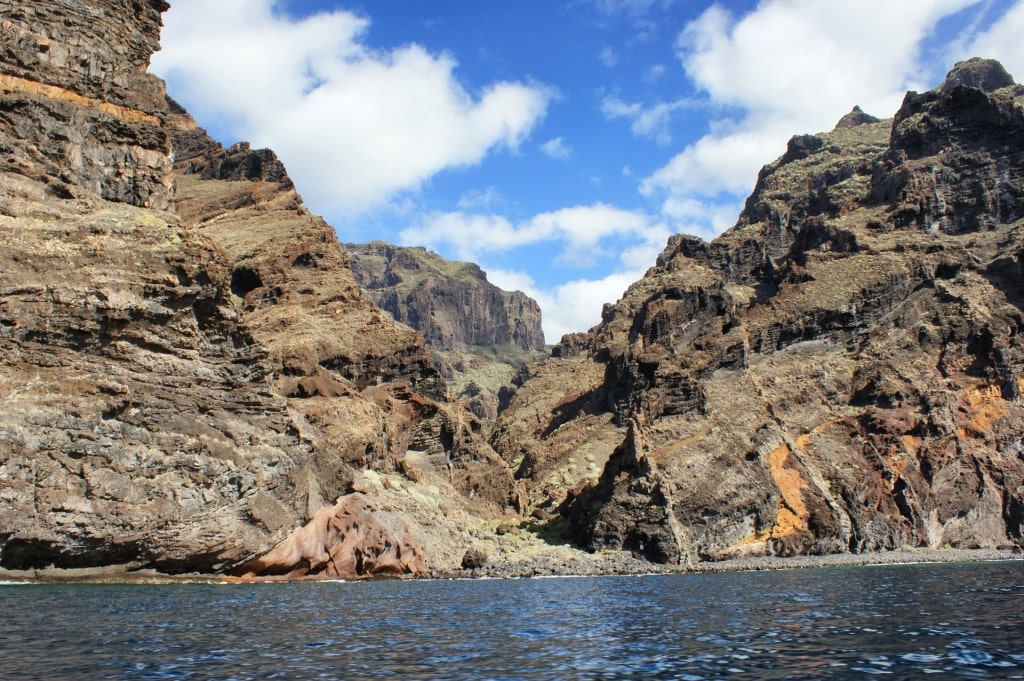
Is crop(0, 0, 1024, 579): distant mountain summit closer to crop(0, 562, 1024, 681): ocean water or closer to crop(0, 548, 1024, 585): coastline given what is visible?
crop(0, 548, 1024, 585): coastline

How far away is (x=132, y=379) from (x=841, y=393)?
70.8 m

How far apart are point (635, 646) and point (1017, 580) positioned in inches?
1181

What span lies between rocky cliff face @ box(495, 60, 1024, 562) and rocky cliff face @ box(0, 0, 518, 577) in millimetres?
24094

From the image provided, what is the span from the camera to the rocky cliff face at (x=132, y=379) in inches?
1580

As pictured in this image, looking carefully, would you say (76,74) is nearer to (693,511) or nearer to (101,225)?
(101,225)

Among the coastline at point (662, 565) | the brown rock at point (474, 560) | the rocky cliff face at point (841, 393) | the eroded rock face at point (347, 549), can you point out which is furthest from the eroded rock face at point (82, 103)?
the rocky cliff face at point (841, 393)

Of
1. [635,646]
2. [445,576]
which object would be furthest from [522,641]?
[445,576]

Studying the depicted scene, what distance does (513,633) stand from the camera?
26.3 m

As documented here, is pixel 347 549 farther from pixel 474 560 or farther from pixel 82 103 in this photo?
pixel 82 103

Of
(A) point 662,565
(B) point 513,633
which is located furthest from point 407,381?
(B) point 513,633

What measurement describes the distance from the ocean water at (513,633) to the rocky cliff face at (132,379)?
4.42 meters

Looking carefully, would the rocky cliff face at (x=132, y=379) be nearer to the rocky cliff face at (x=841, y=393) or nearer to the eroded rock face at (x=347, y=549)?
the eroded rock face at (x=347, y=549)

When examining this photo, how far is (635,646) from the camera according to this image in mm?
23109

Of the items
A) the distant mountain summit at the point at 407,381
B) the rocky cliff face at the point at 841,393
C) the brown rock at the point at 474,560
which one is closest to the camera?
the distant mountain summit at the point at 407,381
